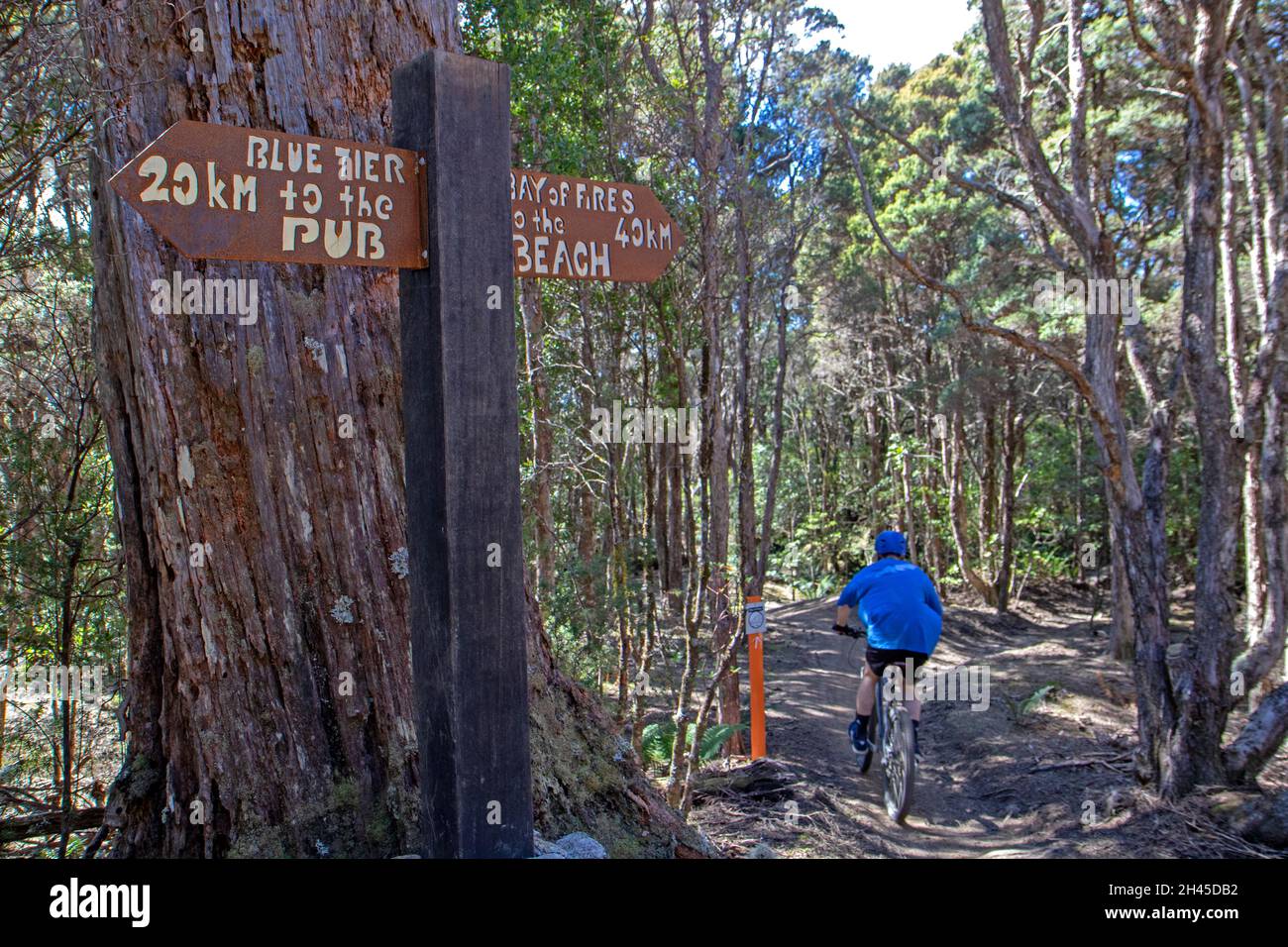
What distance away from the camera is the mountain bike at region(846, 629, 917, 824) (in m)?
6.90

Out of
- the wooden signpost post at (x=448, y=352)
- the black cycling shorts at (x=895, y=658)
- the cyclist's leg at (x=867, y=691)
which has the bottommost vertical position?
the cyclist's leg at (x=867, y=691)

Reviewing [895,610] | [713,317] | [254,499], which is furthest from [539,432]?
[254,499]

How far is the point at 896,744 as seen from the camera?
706 centimetres

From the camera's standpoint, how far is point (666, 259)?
324 centimetres

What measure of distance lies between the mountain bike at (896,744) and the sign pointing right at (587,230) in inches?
186

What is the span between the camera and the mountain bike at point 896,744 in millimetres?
6898

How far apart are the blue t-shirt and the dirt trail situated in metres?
1.35

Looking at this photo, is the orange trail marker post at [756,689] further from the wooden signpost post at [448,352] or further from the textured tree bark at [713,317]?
the wooden signpost post at [448,352]

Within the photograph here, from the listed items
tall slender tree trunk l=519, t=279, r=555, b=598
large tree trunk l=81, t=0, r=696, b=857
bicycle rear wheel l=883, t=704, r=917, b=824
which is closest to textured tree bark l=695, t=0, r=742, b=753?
bicycle rear wheel l=883, t=704, r=917, b=824

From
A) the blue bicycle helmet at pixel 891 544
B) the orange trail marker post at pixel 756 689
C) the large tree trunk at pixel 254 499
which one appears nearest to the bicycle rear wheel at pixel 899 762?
the blue bicycle helmet at pixel 891 544

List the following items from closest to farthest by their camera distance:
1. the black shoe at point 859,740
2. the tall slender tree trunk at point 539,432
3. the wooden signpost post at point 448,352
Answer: the wooden signpost post at point 448,352 < the black shoe at point 859,740 < the tall slender tree trunk at point 539,432

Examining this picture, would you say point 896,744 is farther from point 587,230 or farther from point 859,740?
point 587,230

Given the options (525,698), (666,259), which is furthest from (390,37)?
(525,698)
